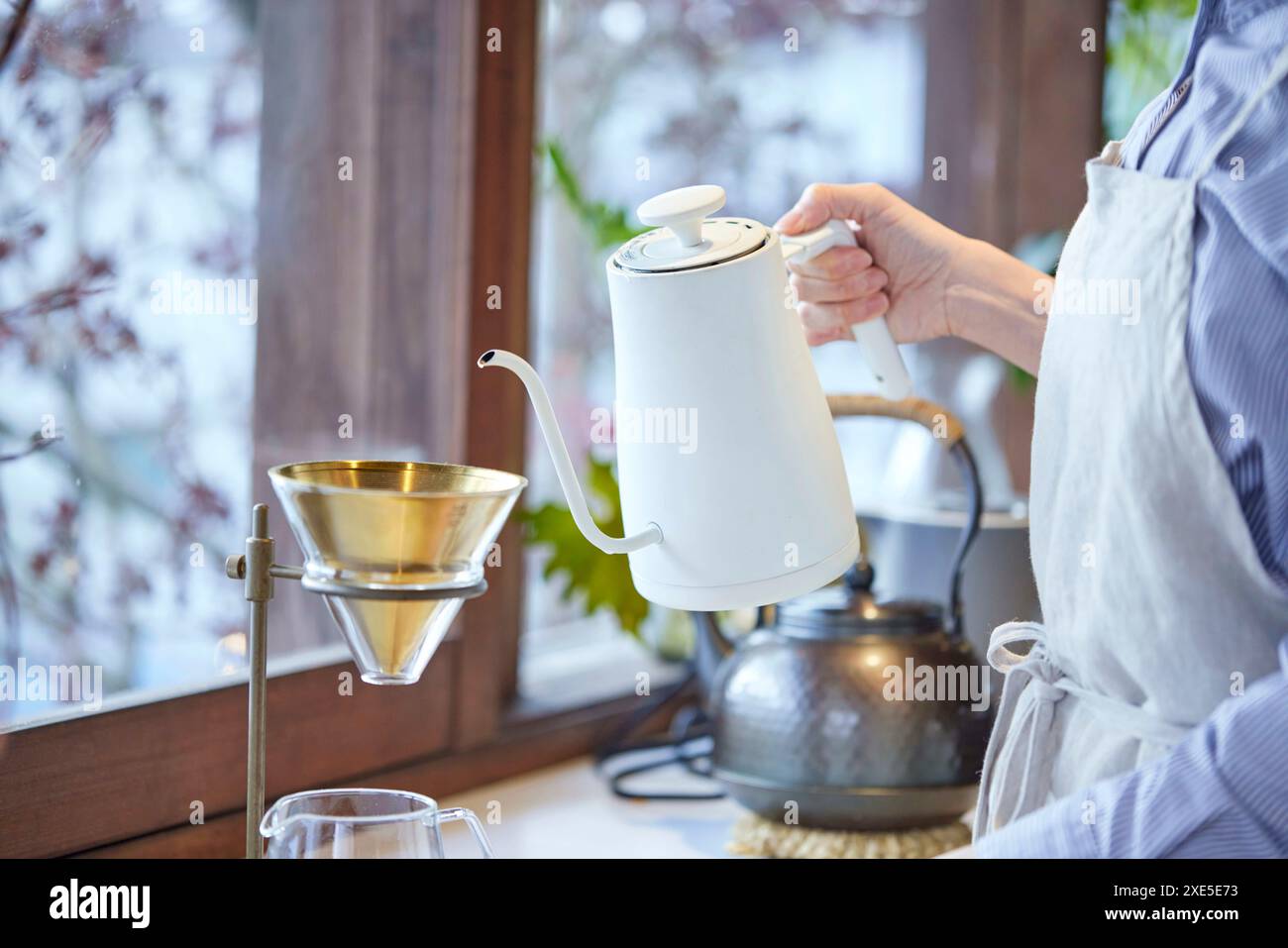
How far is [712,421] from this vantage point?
0.72m

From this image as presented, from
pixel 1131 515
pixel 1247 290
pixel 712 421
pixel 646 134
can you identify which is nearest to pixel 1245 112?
pixel 1247 290

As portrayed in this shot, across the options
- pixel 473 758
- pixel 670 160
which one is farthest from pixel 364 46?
pixel 473 758

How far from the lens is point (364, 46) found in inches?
48.4

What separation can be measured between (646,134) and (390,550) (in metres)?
1.22

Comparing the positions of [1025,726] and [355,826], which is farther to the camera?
[1025,726]

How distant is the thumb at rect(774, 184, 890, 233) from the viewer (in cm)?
91

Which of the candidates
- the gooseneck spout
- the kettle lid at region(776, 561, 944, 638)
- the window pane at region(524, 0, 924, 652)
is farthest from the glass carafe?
the window pane at region(524, 0, 924, 652)

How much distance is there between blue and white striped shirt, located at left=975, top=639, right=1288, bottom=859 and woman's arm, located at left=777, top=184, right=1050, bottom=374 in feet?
1.26

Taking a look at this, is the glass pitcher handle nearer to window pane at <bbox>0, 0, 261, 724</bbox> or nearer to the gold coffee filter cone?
the gold coffee filter cone

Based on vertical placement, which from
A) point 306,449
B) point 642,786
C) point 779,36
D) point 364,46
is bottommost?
point 642,786

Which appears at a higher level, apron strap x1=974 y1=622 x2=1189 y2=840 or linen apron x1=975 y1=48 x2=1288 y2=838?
linen apron x1=975 y1=48 x2=1288 y2=838

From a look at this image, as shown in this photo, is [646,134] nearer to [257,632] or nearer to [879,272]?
[879,272]
